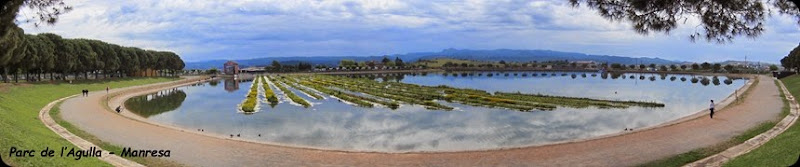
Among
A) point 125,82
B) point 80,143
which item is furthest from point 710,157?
point 125,82

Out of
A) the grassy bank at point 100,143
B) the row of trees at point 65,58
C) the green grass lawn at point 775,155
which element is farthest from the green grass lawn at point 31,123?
the green grass lawn at point 775,155

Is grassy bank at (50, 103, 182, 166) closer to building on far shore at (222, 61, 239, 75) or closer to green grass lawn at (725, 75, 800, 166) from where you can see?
green grass lawn at (725, 75, 800, 166)

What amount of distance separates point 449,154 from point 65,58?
54021 mm

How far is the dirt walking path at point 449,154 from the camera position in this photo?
16.9 m

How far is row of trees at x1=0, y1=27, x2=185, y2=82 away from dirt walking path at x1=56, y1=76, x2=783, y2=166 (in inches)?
720

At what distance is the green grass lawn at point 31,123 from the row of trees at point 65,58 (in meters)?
2.74

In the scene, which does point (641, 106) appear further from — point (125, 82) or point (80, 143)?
point (125, 82)

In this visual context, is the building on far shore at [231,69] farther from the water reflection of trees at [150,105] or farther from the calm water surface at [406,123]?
the calm water surface at [406,123]

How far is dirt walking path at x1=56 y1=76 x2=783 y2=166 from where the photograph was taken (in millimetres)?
16906

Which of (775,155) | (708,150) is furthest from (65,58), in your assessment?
(775,155)

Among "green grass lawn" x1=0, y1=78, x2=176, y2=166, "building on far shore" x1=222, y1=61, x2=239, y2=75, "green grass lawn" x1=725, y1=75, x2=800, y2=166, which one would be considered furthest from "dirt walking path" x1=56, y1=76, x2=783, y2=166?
"building on far shore" x1=222, y1=61, x2=239, y2=75

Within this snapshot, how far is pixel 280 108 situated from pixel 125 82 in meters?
40.1

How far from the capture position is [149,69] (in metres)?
98.5

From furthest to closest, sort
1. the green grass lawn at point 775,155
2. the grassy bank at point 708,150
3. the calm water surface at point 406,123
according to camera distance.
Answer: the calm water surface at point 406,123 < the grassy bank at point 708,150 < the green grass lawn at point 775,155
